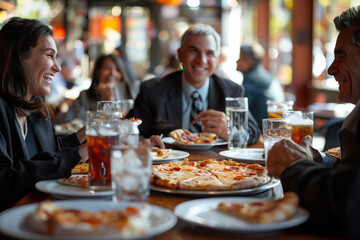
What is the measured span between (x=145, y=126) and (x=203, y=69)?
675mm

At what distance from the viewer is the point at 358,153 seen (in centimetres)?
133

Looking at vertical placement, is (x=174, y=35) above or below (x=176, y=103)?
above

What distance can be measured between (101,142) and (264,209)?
26.7 inches

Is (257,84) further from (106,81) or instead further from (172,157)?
(172,157)

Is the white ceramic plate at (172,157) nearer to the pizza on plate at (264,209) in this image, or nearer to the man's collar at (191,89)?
the pizza on plate at (264,209)

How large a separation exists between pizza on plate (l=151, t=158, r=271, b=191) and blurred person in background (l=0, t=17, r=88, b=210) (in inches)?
16.0

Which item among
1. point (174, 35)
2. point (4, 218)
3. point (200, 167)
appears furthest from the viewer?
point (174, 35)

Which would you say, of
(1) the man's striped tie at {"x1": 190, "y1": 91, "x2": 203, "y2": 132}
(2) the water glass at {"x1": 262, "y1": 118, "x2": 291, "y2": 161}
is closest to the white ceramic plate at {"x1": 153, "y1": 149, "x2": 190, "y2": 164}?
(2) the water glass at {"x1": 262, "y1": 118, "x2": 291, "y2": 161}

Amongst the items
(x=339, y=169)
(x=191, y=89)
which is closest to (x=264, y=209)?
(x=339, y=169)

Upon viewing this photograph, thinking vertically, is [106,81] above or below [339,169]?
above

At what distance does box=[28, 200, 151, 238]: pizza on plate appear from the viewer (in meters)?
1.13

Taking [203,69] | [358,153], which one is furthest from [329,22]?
[358,153]

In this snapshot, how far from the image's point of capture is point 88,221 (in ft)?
3.88

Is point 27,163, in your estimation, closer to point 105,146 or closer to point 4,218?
point 105,146
